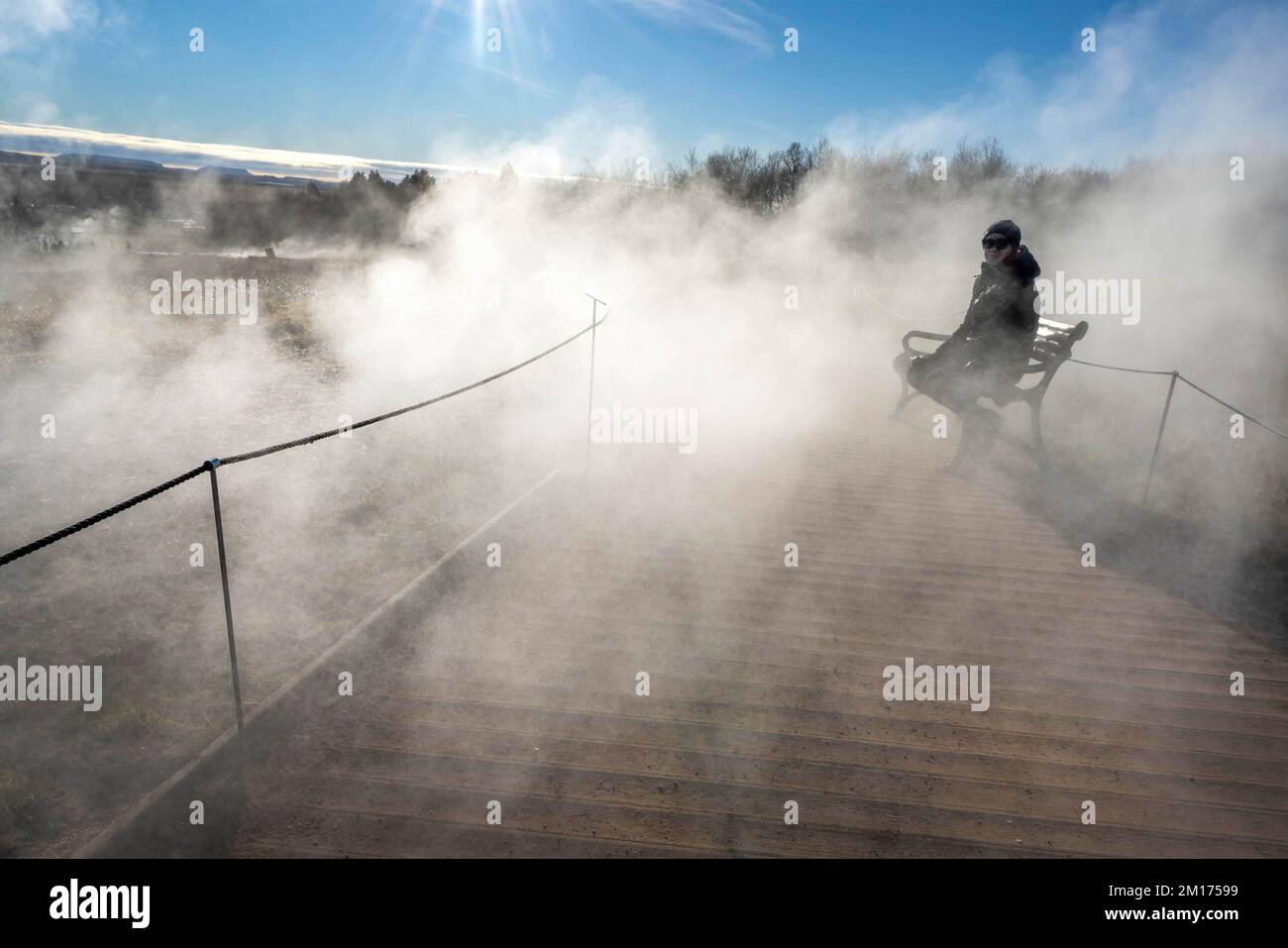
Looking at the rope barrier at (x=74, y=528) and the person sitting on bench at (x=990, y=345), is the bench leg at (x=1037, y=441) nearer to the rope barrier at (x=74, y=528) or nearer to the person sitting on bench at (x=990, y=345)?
the person sitting on bench at (x=990, y=345)

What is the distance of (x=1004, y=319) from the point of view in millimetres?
5641

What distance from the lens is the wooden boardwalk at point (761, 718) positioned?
239 centimetres

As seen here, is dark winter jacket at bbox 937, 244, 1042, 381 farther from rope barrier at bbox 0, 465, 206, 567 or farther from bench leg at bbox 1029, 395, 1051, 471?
rope barrier at bbox 0, 465, 206, 567

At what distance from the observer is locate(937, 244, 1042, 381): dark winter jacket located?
550 cm

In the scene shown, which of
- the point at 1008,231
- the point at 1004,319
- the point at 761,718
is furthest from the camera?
the point at 1004,319

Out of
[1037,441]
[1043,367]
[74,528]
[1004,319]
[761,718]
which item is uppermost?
[1004,319]

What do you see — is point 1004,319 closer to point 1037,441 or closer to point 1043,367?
point 1043,367

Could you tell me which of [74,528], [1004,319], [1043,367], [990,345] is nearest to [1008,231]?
[1004,319]

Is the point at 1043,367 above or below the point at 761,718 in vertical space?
above

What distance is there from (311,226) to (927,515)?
4052 cm

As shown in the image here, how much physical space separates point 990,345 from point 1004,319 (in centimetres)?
24

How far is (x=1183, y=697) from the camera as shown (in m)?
3.19

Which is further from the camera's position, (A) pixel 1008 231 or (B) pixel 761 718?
(A) pixel 1008 231
